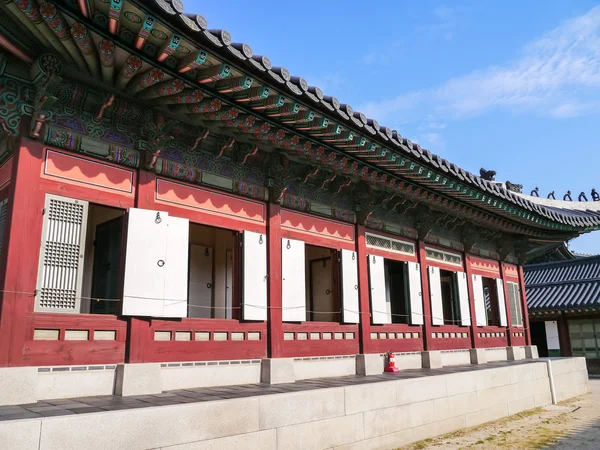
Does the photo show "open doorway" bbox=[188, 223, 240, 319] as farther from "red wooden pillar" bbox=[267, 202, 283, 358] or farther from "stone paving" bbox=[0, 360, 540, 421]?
"stone paving" bbox=[0, 360, 540, 421]

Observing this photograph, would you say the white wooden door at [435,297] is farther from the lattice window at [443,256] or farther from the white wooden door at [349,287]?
the white wooden door at [349,287]

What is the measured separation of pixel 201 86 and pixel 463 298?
32.9 feet

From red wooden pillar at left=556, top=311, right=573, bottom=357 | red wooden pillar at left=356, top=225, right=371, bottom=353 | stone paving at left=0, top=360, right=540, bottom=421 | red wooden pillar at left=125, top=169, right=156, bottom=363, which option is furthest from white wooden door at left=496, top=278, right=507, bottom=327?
red wooden pillar at left=125, top=169, right=156, bottom=363

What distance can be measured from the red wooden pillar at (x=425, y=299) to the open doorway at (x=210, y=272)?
479 cm

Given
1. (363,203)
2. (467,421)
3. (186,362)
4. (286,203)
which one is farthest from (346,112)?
(467,421)

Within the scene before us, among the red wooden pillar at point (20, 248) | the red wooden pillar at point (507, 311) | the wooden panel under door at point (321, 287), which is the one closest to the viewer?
the red wooden pillar at point (20, 248)

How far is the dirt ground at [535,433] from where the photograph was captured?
27.5 ft

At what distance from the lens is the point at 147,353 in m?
6.77

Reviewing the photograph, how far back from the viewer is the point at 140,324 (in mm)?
6754

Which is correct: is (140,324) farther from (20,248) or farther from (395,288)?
(395,288)

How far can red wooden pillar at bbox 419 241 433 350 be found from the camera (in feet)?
38.7

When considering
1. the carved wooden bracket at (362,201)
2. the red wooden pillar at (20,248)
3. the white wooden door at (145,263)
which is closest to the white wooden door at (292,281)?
the carved wooden bracket at (362,201)

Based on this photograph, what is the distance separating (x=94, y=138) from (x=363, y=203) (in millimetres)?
5890

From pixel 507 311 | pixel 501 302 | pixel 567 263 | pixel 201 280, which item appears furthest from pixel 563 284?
pixel 201 280
